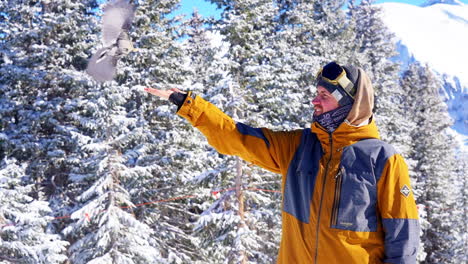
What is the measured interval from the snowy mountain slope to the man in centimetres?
9146

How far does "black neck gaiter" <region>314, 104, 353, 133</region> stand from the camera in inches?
101

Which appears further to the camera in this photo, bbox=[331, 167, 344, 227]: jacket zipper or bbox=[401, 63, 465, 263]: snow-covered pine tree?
bbox=[401, 63, 465, 263]: snow-covered pine tree

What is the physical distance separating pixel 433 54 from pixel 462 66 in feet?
28.3

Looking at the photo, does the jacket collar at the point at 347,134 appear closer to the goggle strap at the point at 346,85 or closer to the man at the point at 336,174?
the man at the point at 336,174

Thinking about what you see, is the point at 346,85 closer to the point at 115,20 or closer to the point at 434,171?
the point at 115,20

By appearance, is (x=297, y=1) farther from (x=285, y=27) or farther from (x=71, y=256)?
(x=71, y=256)

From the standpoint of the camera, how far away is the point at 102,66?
4.98 m

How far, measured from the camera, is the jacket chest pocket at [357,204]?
234 centimetres

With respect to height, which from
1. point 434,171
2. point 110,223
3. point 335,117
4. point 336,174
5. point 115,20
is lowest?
point 434,171

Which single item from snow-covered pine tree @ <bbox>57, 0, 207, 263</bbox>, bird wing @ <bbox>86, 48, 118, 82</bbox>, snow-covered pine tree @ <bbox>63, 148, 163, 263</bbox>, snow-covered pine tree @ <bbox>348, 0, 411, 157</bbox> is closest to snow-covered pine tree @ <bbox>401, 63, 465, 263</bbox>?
snow-covered pine tree @ <bbox>348, 0, 411, 157</bbox>

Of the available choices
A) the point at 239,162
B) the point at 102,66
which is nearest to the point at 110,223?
the point at 239,162

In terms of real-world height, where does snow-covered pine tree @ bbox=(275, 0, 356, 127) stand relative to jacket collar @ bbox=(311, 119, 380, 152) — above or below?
above

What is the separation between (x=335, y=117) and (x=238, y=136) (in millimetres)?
583

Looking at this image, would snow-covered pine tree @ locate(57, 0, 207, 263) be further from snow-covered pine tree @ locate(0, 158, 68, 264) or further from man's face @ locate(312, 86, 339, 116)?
man's face @ locate(312, 86, 339, 116)
